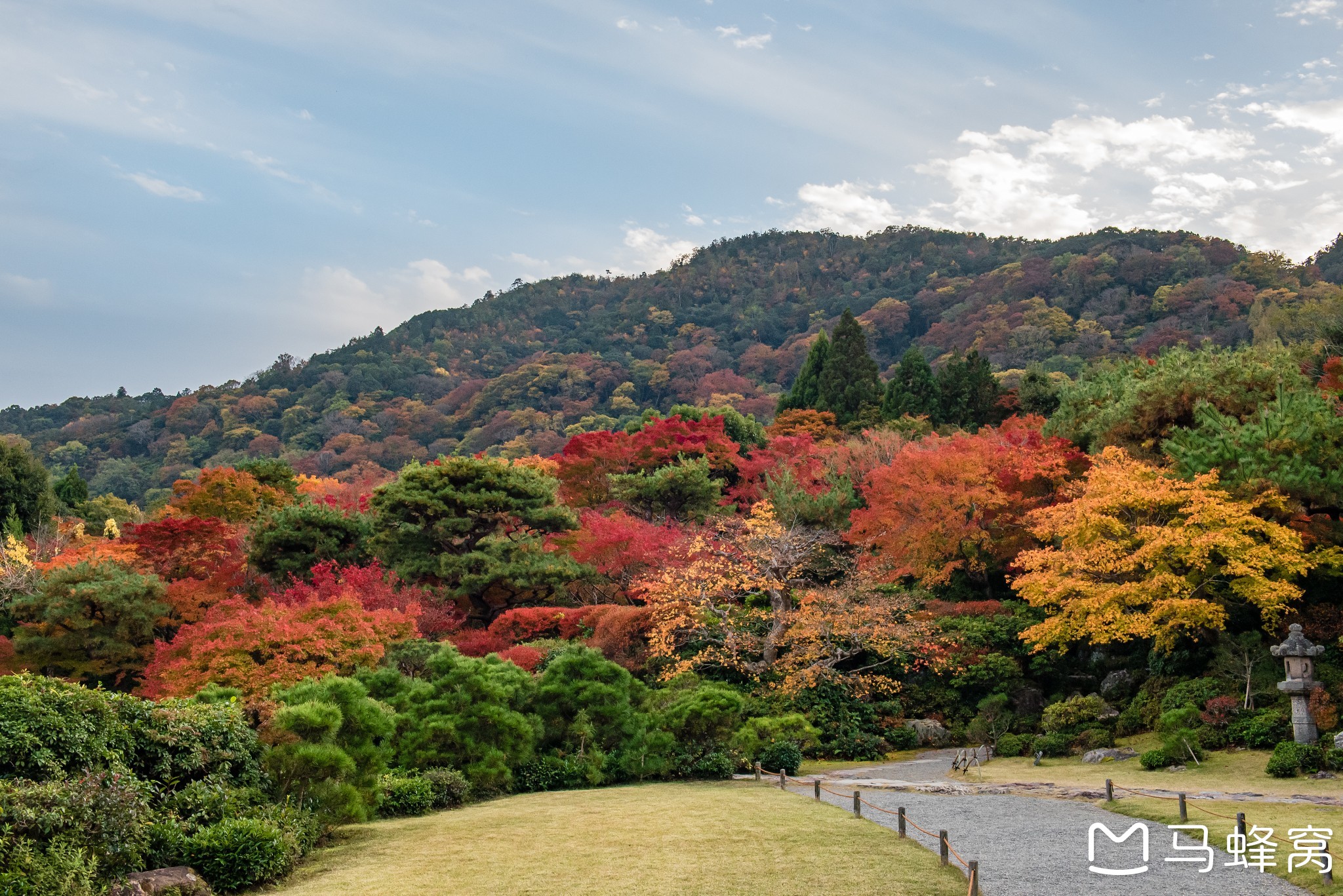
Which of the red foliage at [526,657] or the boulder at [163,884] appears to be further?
the red foliage at [526,657]

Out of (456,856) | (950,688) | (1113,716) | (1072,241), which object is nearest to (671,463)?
(950,688)

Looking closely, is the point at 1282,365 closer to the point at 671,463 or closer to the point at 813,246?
the point at 671,463

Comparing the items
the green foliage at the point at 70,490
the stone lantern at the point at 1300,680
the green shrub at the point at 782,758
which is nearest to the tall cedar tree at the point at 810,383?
the green shrub at the point at 782,758

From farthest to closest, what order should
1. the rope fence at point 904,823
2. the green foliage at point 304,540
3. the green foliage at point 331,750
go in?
the green foliage at point 304,540 → the green foliage at point 331,750 → the rope fence at point 904,823

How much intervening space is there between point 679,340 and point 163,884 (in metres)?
82.6

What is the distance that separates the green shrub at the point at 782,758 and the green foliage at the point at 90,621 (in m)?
14.1

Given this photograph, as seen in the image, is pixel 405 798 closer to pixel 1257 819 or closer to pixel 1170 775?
pixel 1257 819

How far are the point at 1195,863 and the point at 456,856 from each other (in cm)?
779

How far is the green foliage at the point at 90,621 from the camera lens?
2116 centimetres

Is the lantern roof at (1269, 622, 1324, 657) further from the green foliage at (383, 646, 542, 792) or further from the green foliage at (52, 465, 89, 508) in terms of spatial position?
the green foliage at (52, 465, 89, 508)

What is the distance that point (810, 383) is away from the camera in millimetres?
43844

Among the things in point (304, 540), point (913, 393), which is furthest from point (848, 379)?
point (304, 540)

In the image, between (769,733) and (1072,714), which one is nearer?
(769,733)

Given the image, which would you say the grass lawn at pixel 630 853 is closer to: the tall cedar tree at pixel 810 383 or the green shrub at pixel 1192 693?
the green shrub at pixel 1192 693
